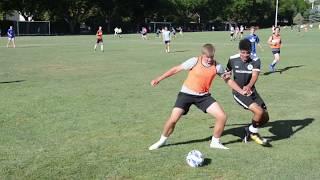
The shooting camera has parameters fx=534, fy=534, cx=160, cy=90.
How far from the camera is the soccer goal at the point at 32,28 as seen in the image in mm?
75844

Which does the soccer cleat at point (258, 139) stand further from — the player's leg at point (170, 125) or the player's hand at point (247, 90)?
the player's leg at point (170, 125)

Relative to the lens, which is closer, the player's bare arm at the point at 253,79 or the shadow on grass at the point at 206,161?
the shadow on grass at the point at 206,161

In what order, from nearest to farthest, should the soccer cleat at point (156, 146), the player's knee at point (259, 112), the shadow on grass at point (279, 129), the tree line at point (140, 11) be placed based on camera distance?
the soccer cleat at point (156, 146)
the player's knee at point (259, 112)
the shadow on grass at point (279, 129)
the tree line at point (140, 11)

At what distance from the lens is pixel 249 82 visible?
29.8 ft

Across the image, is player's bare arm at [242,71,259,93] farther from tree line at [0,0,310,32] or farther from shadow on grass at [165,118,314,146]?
tree line at [0,0,310,32]

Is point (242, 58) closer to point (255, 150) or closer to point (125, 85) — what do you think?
Result: point (255, 150)

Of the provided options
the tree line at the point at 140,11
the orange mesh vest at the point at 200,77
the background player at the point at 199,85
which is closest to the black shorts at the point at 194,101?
the background player at the point at 199,85

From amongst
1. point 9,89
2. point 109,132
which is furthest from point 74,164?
point 9,89

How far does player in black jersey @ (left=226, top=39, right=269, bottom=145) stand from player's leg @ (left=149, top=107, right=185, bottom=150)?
1.22 meters

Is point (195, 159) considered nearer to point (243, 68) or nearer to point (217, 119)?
point (217, 119)

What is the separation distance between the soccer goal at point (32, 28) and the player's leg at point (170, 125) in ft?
230

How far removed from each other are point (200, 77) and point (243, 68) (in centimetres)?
116

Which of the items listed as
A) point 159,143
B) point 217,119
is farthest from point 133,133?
point 217,119

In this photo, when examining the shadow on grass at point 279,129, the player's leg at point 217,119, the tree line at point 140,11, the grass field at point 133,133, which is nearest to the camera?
the grass field at point 133,133
